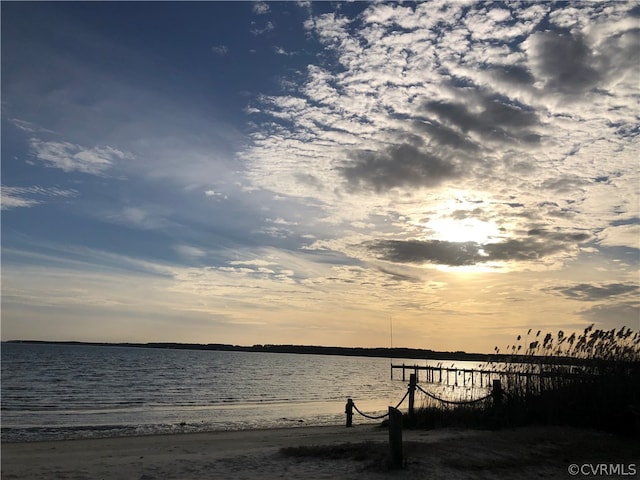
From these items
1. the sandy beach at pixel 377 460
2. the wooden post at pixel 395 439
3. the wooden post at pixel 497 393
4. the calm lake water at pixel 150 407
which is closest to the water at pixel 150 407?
the calm lake water at pixel 150 407

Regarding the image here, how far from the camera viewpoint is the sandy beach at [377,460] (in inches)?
356

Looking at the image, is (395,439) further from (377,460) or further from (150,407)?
(150,407)

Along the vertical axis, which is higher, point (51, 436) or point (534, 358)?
point (534, 358)

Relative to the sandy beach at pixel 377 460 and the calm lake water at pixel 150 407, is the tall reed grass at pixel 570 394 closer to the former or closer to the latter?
the sandy beach at pixel 377 460

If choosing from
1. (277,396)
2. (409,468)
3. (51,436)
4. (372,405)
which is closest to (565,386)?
(409,468)

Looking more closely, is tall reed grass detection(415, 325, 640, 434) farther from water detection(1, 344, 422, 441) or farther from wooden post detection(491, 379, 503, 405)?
water detection(1, 344, 422, 441)

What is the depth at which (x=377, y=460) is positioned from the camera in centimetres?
941

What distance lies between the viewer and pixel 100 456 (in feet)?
41.1

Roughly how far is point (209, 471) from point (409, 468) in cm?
364

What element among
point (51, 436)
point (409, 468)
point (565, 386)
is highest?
point (565, 386)

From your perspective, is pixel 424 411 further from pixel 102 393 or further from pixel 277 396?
pixel 102 393

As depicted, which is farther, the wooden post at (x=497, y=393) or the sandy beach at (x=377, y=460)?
the wooden post at (x=497, y=393)

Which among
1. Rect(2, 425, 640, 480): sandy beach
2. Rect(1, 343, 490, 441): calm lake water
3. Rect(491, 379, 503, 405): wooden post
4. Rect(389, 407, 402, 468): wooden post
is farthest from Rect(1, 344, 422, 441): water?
Rect(389, 407, 402, 468): wooden post

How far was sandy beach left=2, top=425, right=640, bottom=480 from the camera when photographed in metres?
9.03
